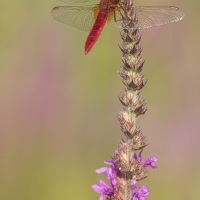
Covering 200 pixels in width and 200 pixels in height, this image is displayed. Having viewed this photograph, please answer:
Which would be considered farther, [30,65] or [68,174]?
[30,65]

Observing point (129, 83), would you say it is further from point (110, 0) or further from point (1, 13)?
point (1, 13)

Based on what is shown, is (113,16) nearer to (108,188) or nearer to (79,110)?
(108,188)

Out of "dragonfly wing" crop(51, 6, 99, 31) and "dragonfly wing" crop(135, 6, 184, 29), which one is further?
"dragonfly wing" crop(51, 6, 99, 31)

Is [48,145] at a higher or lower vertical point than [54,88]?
lower

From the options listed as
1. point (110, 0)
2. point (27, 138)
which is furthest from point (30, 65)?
point (110, 0)

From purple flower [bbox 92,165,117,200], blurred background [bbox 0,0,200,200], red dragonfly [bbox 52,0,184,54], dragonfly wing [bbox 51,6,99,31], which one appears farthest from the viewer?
blurred background [bbox 0,0,200,200]

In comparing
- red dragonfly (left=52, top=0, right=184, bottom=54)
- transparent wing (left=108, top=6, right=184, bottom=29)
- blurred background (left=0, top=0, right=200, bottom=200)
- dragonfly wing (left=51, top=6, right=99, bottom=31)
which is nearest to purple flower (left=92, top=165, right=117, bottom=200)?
red dragonfly (left=52, top=0, right=184, bottom=54)

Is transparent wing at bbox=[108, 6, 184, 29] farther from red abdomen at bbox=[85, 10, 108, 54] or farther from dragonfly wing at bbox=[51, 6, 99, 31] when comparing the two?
dragonfly wing at bbox=[51, 6, 99, 31]
